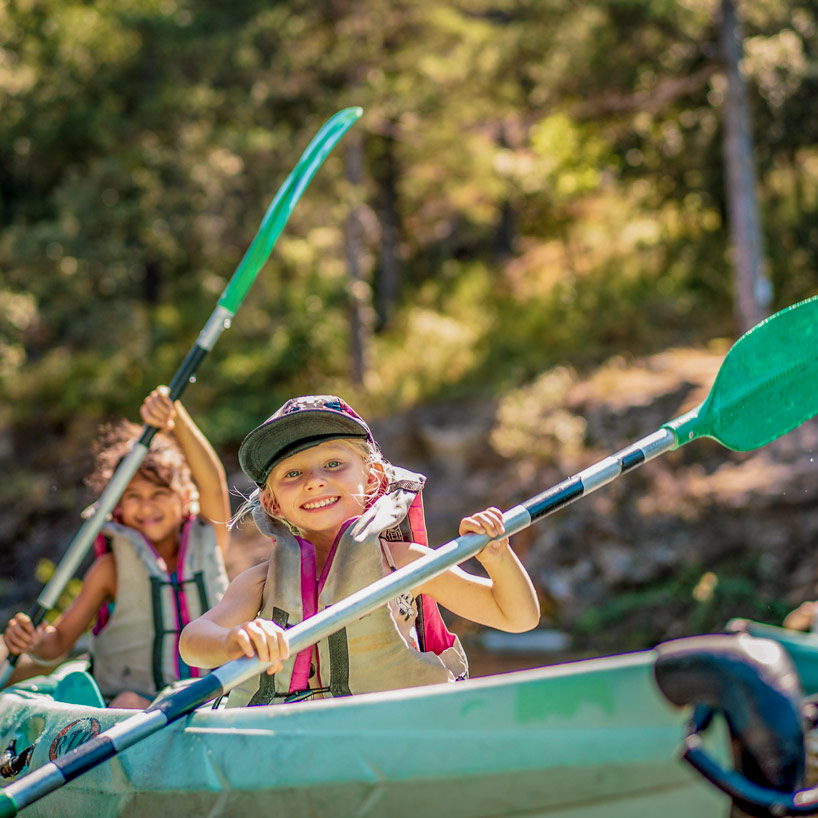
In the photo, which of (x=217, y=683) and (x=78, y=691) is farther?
(x=78, y=691)

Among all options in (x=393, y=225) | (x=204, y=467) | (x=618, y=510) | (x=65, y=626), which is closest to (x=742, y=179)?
(x=618, y=510)

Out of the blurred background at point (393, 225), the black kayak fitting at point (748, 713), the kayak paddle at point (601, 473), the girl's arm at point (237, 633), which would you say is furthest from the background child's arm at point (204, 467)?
Result: the blurred background at point (393, 225)

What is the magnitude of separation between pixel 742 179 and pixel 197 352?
22.0ft

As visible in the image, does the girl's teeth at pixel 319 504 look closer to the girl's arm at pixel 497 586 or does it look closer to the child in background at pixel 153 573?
the girl's arm at pixel 497 586

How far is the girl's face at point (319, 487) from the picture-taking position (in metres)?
2.08

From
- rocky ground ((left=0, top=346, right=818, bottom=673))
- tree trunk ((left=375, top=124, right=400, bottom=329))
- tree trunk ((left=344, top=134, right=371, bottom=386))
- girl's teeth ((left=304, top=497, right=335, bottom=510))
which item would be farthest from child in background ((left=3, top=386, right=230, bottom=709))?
tree trunk ((left=375, top=124, right=400, bottom=329))

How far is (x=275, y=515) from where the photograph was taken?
2.15m

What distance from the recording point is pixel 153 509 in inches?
119

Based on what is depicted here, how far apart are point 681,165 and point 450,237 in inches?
205

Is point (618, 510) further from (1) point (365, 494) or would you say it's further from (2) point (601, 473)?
(1) point (365, 494)

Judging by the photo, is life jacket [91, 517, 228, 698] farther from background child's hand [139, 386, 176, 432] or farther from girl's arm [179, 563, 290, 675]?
girl's arm [179, 563, 290, 675]

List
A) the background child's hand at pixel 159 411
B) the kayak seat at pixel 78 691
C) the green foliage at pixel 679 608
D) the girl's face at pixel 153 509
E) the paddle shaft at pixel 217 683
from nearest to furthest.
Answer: the paddle shaft at pixel 217 683
the kayak seat at pixel 78 691
the background child's hand at pixel 159 411
the girl's face at pixel 153 509
the green foliage at pixel 679 608

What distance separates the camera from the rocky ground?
644 cm

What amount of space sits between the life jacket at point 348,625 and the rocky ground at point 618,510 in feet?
13.6
